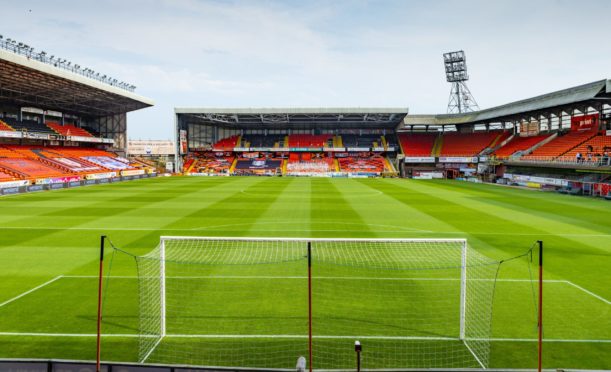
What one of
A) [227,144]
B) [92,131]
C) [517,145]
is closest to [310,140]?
[227,144]

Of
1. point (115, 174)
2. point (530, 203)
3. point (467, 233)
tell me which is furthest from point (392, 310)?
point (115, 174)

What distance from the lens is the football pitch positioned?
8.03 meters

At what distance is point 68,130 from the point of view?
58.6 meters

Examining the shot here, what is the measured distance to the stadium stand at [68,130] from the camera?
56.5 meters

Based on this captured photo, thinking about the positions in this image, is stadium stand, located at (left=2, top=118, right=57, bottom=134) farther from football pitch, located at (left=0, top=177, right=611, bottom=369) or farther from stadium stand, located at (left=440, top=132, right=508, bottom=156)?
stadium stand, located at (left=440, top=132, right=508, bottom=156)

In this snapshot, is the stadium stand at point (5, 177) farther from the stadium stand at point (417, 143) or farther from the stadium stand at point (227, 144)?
the stadium stand at point (417, 143)

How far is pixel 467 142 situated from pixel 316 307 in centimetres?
6513

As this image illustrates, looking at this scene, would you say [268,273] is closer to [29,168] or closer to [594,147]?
[29,168]

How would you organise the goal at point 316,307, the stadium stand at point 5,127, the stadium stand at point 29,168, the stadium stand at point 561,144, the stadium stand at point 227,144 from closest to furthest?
the goal at point 316,307, the stadium stand at point 29,168, the stadium stand at point 561,144, the stadium stand at point 5,127, the stadium stand at point 227,144

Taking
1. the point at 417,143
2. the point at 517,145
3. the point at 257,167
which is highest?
the point at 417,143

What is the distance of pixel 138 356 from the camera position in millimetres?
7418

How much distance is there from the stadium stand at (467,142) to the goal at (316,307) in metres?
55.4

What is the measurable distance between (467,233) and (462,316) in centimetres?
1111

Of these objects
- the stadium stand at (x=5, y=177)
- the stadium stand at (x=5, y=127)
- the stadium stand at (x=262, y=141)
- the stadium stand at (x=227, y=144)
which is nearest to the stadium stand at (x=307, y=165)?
the stadium stand at (x=262, y=141)
